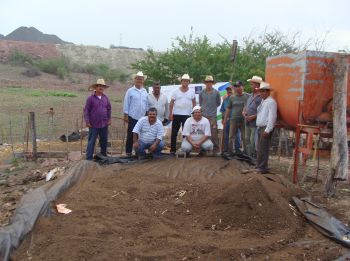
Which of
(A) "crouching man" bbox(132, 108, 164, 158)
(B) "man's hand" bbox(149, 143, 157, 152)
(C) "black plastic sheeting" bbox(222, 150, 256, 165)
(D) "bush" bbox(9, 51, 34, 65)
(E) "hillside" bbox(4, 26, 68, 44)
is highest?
(E) "hillside" bbox(4, 26, 68, 44)

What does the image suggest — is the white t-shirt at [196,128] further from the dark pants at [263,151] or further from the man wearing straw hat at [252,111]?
the dark pants at [263,151]

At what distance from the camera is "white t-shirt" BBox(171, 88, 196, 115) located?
30.1 ft

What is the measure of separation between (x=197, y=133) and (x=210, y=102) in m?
0.81

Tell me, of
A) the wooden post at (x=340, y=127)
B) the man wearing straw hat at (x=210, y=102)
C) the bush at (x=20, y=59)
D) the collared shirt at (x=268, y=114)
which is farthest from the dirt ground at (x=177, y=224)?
the bush at (x=20, y=59)

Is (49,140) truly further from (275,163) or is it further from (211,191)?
(211,191)

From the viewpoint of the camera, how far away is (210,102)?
9.39 metres

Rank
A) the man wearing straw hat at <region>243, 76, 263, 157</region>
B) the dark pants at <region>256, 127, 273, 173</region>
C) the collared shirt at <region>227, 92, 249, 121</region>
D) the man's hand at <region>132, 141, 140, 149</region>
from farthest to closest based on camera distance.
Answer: the collared shirt at <region>227, 92, 249, 121</region>
the man's hand at <region>132, 141, 140, 149</region>
the man wearing straw hat at <region>243, 76, 263, 157</region>
the dark pants at <region>256, 127, 273, 173</region>

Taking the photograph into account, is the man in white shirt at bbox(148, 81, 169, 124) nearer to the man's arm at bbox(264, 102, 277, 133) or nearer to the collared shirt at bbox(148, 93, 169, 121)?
the collared shirt at bbox(148, 93, 169, 121)

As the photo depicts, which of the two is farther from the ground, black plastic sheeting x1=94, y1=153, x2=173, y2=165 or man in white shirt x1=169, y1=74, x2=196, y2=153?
man in white shirt x1=169, y1=74, x2=196, y2=153

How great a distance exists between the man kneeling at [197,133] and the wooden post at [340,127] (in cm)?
269

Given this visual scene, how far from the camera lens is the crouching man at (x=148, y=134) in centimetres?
854

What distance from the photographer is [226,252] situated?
4531 mm

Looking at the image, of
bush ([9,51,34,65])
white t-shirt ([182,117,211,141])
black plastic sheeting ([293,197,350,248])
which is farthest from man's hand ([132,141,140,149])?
bush ([9,51,34,65])

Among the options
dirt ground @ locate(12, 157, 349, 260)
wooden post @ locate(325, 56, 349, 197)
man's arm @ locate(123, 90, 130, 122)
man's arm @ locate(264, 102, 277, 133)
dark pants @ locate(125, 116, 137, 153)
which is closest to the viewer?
dirt ground @ locate(12, 157, 349, 260)
